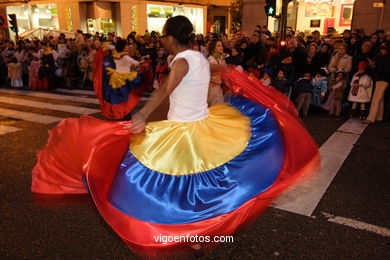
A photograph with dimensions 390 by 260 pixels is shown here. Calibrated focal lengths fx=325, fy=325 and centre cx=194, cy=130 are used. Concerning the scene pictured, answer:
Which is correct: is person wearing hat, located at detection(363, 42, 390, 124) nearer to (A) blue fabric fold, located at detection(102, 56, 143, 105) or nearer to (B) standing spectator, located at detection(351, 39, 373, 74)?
(B) standing spectator, located at detection(351, 39, 373, 74)

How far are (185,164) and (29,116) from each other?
6.64m

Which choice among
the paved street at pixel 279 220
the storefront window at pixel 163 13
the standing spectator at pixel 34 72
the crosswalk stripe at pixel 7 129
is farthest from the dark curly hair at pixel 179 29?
the storefront window at pixel 163 13

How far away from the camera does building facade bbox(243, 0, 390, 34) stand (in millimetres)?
15836

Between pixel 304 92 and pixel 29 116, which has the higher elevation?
pixel 304 92

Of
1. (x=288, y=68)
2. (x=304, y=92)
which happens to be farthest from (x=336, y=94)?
(x=288, y=68)

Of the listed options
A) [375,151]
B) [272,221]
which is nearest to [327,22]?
[375,151]

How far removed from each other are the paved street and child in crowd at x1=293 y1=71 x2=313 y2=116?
2.83 m

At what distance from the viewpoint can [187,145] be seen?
9.04ft

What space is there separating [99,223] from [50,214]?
1.98ft

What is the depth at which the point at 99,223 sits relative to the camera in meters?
3.37

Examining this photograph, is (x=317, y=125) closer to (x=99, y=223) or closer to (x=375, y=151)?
(x=375, y=151)

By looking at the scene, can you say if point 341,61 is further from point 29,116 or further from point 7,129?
point 7,129

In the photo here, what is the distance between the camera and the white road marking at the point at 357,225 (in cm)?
320

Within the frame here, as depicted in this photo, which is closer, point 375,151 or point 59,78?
point 375,151
